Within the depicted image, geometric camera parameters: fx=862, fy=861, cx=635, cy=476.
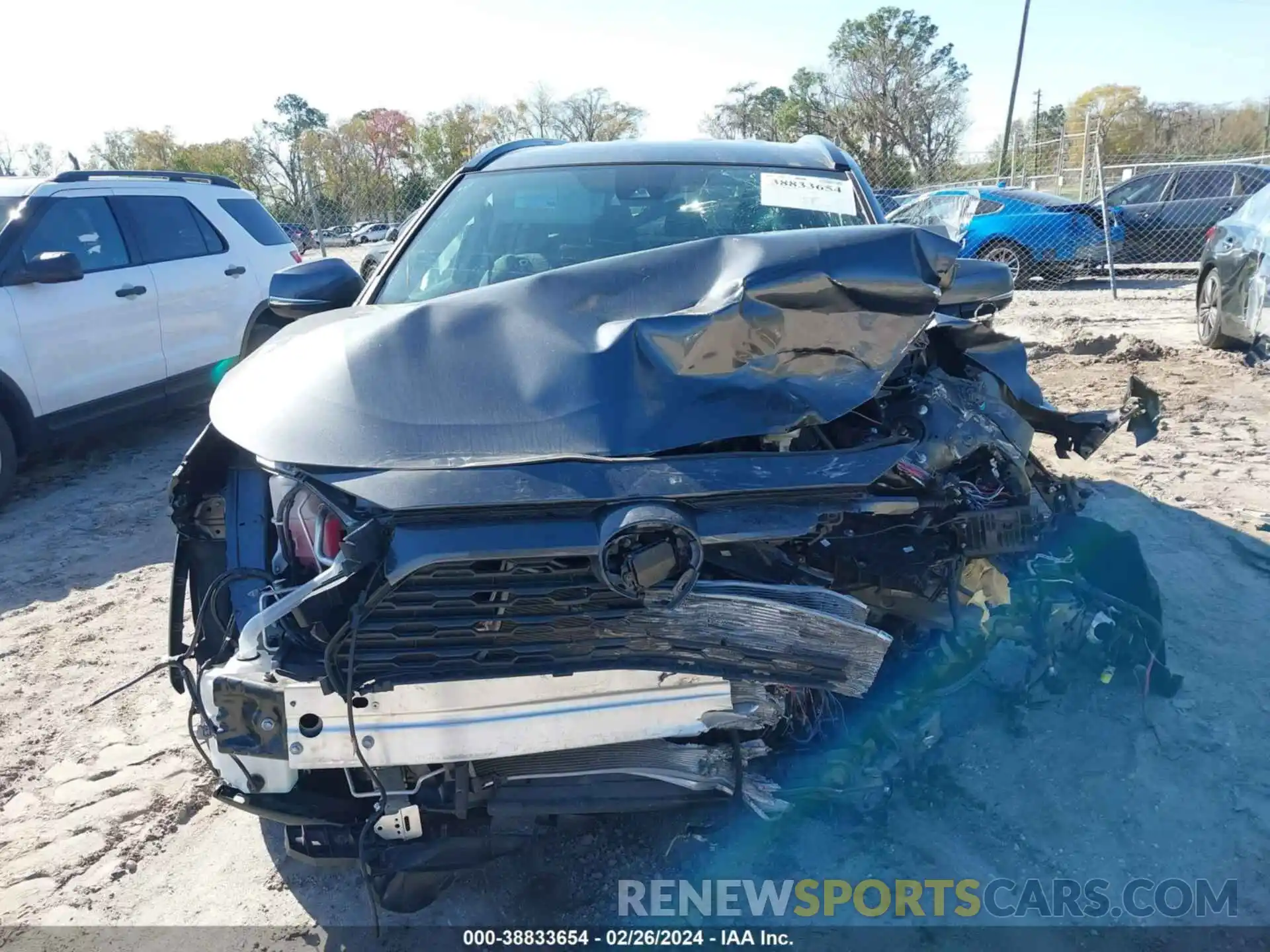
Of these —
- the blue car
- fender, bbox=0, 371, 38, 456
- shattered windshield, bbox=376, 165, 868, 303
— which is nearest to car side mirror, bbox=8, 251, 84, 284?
fender, bbox=0, 371, 38, 456

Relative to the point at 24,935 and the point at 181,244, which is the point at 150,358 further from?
the point at 24,935

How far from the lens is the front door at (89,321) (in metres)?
5.40

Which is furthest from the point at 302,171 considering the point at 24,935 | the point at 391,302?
the point at 24,935

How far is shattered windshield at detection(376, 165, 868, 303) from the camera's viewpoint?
3057 mm

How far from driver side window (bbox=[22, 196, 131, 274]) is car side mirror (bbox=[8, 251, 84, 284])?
139 millimetres

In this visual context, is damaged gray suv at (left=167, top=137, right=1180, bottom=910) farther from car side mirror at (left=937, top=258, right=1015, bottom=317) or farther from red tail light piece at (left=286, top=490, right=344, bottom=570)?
car side mirror at (left=937, top=258, right=1015, bottom=317)

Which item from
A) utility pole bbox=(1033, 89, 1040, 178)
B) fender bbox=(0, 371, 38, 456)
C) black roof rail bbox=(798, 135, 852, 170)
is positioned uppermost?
utility pole bbox=(1033, 89, 1040, 178)

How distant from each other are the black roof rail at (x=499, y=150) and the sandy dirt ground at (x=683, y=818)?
2504 millimetres

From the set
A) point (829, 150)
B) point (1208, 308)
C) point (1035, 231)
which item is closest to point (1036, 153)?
point (1035, 231)

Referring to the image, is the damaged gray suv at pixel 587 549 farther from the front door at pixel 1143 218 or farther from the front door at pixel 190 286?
the front door at pixel 1143 218

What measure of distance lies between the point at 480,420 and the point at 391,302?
1.17 m

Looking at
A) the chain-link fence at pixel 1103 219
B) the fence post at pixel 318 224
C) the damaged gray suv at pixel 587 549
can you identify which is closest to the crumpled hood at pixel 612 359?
the damaged gray suv at pixel 587 549

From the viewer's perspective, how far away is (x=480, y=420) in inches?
76.5

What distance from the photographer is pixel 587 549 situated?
170cm
